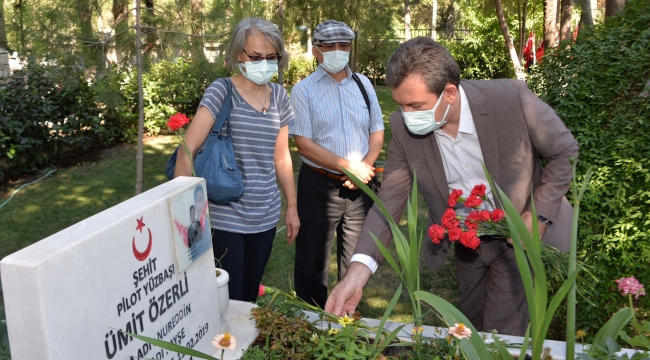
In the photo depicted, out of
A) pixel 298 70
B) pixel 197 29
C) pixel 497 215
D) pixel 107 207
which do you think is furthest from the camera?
pixel 298 70

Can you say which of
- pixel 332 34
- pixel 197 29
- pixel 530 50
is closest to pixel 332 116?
pixel 332 34

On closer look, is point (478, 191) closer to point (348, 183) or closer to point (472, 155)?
point (472, 155)

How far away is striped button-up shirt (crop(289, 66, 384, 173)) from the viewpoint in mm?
3559

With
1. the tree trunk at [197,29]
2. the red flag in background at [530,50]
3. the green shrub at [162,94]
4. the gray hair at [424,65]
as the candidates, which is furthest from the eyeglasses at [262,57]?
the red flag in background at [530,50]

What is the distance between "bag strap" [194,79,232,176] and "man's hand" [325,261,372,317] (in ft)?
3.06

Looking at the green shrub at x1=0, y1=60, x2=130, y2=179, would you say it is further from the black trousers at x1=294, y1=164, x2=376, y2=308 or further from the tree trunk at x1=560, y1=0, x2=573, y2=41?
the tree trunk at x1=560, y1=0, x2=573, y2=41

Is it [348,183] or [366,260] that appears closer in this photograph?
[366,260]

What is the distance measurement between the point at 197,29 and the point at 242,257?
2843 mm

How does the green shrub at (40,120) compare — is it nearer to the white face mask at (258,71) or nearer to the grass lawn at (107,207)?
the grass lawn at (107,207)

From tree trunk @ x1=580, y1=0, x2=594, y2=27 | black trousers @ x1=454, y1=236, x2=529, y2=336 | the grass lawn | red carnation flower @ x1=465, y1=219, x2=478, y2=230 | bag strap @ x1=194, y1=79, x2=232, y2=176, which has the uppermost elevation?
tree trunk @ x1=580, y1=0, x2=594, y2=27

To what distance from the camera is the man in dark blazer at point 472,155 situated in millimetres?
2152

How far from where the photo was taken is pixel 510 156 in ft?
7.74

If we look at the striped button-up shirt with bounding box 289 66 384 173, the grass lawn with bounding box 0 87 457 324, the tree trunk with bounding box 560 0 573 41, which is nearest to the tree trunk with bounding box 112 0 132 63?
the grass lawn with bounding box 0 87 457 324

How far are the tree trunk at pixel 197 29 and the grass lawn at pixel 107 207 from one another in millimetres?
1857
